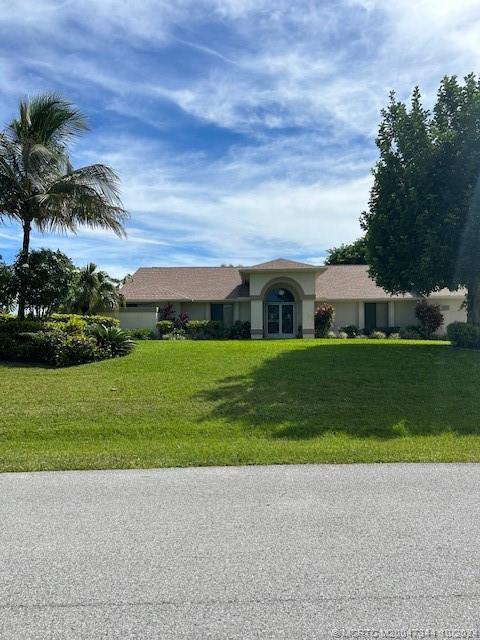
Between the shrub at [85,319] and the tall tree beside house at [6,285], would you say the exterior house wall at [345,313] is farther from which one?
the tall tree beside house at [6,285]

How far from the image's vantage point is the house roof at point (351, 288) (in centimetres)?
2945

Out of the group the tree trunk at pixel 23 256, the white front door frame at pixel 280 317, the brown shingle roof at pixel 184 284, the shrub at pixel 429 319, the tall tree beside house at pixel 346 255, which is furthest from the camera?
the tall tree beside house at pixel 346 255

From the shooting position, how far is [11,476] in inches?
232

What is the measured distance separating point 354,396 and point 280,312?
1844cm

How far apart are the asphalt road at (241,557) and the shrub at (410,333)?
2307 cm

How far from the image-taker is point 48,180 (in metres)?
16.1

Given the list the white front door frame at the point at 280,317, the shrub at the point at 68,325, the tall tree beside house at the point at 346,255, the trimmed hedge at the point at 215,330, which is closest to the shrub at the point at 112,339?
the shrub at the point at 68,325

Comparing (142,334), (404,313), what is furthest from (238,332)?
(404,313)

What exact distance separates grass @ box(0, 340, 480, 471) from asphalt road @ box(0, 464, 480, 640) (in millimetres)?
1182

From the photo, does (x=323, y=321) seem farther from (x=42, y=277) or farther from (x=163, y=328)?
(x=42, y=277)

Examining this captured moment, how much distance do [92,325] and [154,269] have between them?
18836 mm

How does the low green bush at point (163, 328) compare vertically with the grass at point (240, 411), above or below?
above

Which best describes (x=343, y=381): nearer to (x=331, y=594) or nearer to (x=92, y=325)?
(x=92, y=325)

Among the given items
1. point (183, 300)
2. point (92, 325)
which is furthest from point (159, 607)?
point (183, 300)
